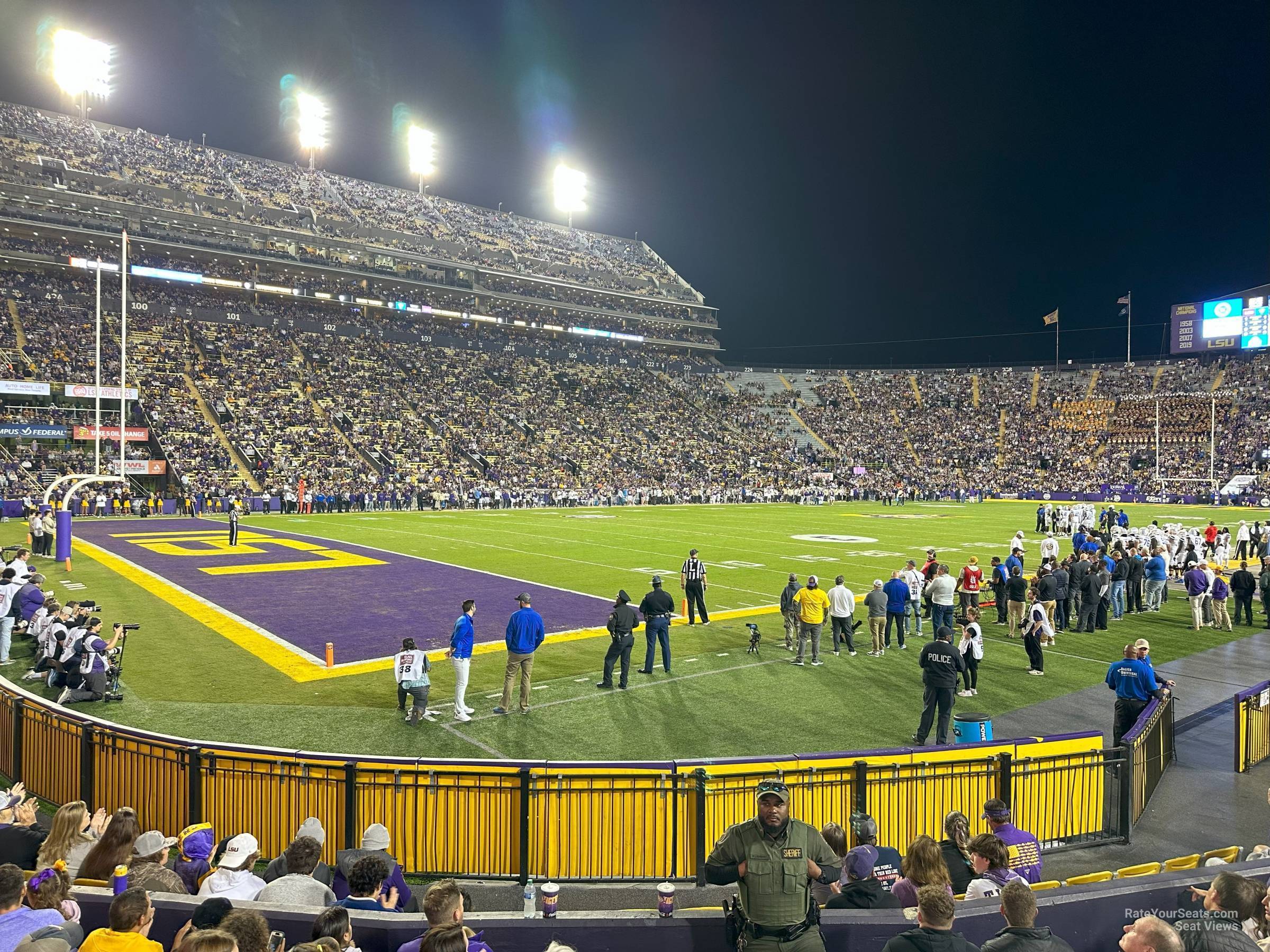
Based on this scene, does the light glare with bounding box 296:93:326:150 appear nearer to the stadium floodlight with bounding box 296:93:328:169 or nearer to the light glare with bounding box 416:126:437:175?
the stadium floodlight with bounding box 296:93:328:169

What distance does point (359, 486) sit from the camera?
49.1 metres

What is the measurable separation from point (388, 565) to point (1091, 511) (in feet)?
94.5

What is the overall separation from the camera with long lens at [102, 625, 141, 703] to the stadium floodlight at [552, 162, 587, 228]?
92.3 meters

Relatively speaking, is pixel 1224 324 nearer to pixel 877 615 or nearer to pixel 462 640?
pixel 877 615

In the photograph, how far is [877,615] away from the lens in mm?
13688

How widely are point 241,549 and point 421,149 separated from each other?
2862 inches

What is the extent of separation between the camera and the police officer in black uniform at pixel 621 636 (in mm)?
11172

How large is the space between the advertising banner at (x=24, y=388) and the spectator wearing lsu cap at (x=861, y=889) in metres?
52.2

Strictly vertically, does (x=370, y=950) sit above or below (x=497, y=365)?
below

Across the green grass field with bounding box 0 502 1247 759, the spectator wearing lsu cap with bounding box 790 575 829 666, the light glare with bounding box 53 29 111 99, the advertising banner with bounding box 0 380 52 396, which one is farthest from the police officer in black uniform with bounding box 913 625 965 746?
the light glare with bounding box 53 29 111 99

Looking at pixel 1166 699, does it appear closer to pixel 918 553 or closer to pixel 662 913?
pixel 662 913

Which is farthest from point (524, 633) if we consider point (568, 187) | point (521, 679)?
point (568, 187)

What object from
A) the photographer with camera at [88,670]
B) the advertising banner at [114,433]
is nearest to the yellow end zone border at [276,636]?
the photographer with camera at [88,670]

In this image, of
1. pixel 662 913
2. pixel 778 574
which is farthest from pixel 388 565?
pixel 662 913
